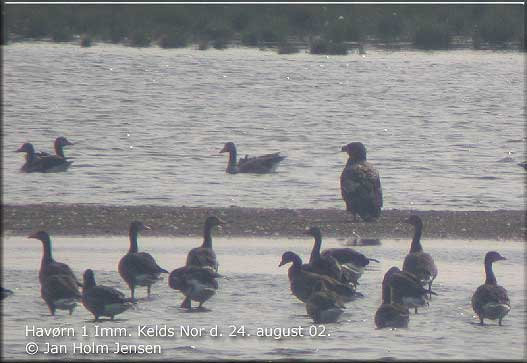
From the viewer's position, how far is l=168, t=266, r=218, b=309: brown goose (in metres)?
12.2

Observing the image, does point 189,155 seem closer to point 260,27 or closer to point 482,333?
point 482,333

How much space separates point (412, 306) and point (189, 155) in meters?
16.8

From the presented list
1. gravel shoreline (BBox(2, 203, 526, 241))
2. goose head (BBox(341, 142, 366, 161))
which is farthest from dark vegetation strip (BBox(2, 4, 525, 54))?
gravel shoreline (BBox(2, 203, 526, 241))

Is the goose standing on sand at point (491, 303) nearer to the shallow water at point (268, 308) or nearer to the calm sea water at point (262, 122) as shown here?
the shallow water at point (268, 308)

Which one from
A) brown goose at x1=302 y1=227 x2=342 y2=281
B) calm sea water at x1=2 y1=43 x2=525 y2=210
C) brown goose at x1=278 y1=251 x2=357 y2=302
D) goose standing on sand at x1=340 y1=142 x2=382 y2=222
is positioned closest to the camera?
brown goose at x1=278 y1=251 x2=357 y2=302

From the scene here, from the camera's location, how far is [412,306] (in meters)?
12.2

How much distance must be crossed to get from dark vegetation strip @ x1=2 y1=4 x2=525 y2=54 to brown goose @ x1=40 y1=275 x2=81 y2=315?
49.1 metres

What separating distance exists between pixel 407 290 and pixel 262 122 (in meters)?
26.1

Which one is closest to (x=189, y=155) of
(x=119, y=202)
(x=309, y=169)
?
(x=309, y=169)

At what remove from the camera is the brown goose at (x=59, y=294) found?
11906mm

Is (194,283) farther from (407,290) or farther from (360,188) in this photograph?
(360,188)

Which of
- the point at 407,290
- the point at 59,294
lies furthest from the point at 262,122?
the point at 59,294

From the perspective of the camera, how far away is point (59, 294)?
1193 cm

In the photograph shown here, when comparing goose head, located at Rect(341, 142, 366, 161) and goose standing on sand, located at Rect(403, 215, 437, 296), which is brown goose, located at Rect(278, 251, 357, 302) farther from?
goose head, located at Rect(341, 142, 366, 161)
